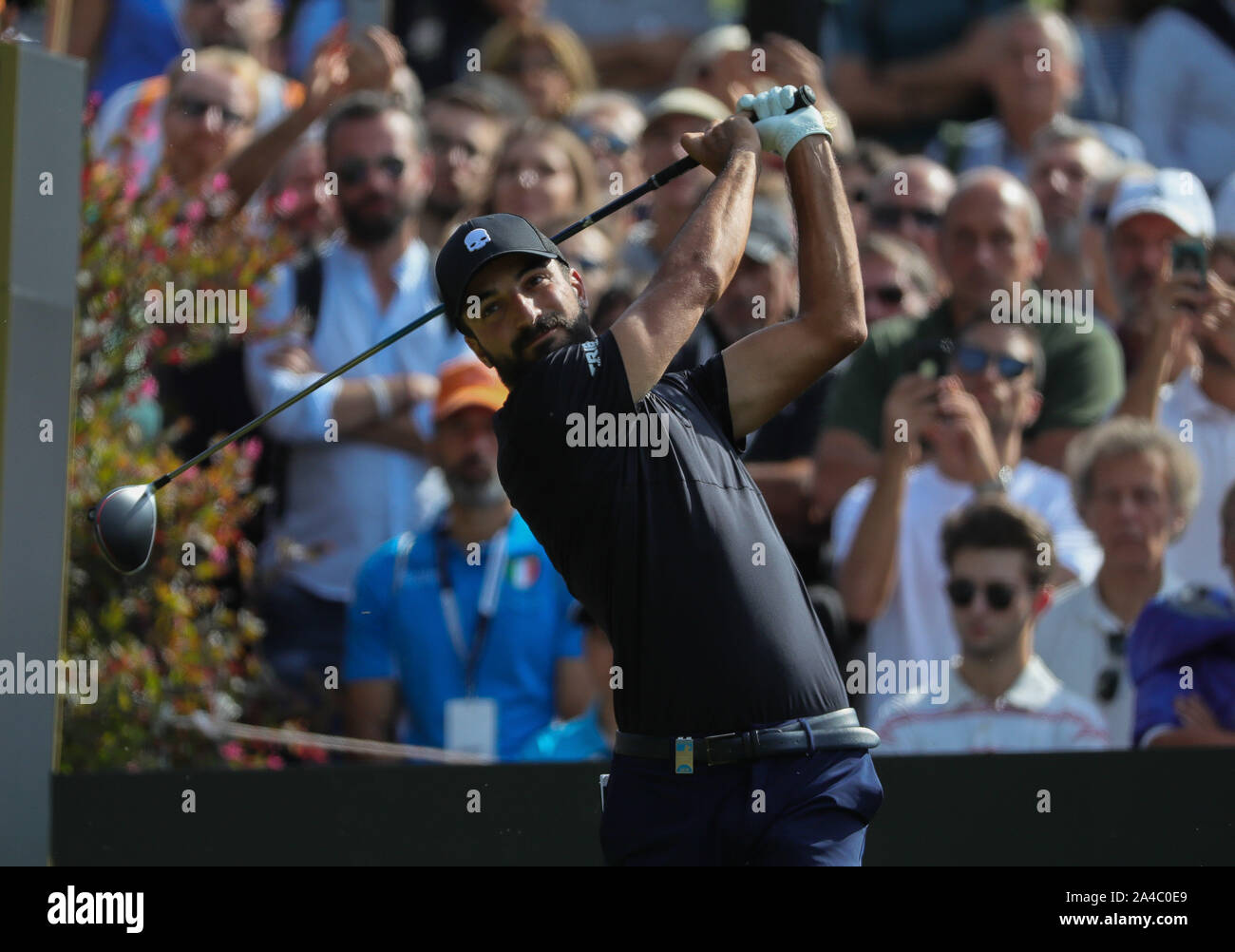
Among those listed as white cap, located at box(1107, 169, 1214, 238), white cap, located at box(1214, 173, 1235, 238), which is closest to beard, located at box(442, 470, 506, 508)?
white cap, located at box(1107, 169, 1214, 238)

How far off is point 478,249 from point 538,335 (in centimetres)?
25

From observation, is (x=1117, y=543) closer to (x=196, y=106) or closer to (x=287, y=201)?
(x=287, y=201)

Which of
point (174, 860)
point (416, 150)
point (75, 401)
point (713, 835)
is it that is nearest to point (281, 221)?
point (416, 150)

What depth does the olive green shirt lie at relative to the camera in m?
7.46

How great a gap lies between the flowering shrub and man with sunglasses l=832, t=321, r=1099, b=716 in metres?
2.38

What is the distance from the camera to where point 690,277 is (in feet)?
15.0

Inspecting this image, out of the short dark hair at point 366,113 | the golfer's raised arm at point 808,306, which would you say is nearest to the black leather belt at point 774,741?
the golfer's raised arm at point 808,306

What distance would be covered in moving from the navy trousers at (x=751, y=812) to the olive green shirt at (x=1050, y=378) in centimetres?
303

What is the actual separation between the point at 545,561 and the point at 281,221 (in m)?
2.09

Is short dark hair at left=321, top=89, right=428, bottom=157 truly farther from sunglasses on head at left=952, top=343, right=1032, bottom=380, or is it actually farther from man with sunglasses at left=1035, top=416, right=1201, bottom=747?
man with sunglasses at left=1035, top=416, right=1201, bottom=747

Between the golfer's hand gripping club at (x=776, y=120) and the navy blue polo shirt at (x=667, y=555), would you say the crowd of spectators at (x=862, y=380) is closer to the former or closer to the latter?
the golfer's hand gripping club at (x=776, y=120)

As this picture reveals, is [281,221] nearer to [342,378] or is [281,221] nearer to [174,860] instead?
[342,378]
